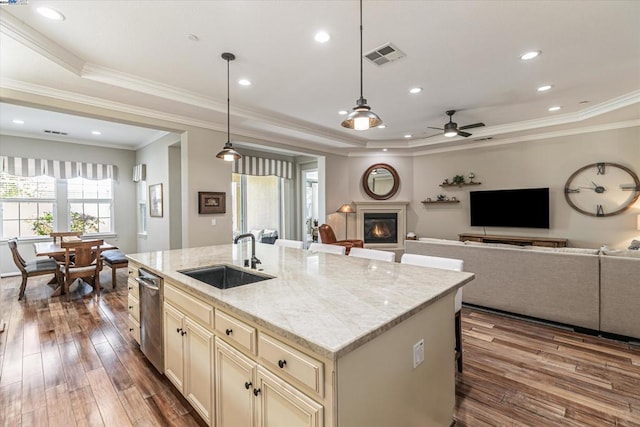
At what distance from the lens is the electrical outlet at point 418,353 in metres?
1.47

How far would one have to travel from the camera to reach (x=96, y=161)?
6.72 meters

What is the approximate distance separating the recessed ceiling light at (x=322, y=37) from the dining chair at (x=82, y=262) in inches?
179

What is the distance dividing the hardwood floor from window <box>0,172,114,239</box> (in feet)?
11.5

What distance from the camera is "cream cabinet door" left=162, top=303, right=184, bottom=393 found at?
203 cm

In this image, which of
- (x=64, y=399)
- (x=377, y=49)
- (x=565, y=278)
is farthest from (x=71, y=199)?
(x=565, y=278)

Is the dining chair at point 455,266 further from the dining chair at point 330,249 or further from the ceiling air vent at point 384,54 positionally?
A: the ceiling air vent at point 384,54

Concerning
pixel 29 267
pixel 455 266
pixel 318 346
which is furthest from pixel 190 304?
pixel 29 267

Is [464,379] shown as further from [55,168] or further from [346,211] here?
[55,168]

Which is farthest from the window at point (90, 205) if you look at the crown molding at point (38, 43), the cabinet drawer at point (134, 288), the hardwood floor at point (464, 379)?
the cabinet drawer at point (134, 288)

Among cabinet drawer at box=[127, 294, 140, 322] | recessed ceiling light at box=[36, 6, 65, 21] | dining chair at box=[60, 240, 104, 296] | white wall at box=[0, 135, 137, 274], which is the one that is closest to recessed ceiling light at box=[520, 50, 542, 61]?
recessed ceiling light at box=[36, 6, 65, 21]

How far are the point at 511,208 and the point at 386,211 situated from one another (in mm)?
2597

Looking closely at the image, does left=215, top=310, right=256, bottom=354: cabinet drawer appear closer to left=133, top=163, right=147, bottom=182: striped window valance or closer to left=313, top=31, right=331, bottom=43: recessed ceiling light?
left=313, top=31, right=331, bottom=43: recessed ceiling light

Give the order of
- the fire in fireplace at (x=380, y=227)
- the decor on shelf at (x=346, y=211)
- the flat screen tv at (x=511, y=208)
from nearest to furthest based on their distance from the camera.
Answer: the flat screen tv at (x=511, y=208) → the decor on shelf at (x=346, y=211) → the fire in fireplace at (x=380, y=227)

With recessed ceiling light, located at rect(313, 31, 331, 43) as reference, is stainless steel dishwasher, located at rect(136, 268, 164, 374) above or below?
below
